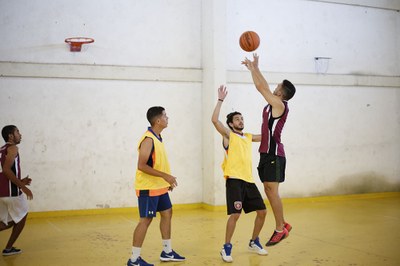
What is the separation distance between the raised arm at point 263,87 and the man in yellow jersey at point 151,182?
43.1 inches

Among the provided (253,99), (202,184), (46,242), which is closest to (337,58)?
(253,99)

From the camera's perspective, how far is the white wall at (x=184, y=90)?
28.6 ft

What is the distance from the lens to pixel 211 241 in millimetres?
6645

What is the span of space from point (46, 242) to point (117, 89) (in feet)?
11.4

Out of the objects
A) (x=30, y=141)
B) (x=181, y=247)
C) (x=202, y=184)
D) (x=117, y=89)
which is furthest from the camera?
(x=202, y=184)

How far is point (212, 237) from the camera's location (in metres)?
6.91

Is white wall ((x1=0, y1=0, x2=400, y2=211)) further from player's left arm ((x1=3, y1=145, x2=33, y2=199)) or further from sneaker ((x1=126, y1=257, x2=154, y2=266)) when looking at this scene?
sneaker ((x1=126, y1=257, x2=154, y2=266))

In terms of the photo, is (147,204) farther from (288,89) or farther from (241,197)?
(288,89)

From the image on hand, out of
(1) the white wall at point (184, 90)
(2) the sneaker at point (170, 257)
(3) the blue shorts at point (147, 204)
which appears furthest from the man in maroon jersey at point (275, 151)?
(1) the white wall at point (184, 90)

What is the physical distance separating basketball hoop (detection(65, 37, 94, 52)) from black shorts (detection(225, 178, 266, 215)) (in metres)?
4.52

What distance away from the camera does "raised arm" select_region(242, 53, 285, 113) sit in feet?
17.3

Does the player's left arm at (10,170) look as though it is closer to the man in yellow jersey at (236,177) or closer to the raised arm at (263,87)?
the man in yellow jersey at (236,177)

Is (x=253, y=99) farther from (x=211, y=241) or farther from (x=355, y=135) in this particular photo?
(x=211, y=241)

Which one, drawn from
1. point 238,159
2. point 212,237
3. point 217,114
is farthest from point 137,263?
point 212,237
